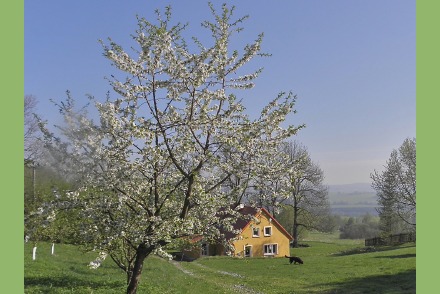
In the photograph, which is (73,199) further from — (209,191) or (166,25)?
(166,25)

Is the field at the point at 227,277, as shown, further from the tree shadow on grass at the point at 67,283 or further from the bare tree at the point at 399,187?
the bare tree at the point at 399,187

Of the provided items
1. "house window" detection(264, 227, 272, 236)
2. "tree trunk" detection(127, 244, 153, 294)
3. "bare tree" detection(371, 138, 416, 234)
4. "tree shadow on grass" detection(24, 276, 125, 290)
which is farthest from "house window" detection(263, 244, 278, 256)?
"tree trunk" detection(127, 244, 153, 294)

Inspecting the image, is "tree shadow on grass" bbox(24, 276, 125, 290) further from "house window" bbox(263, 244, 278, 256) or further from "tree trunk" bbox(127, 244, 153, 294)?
"house window" bbox(263, 244, 278, 256)

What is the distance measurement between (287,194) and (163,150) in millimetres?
3333

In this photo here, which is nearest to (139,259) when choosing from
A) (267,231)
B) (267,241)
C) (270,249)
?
(267,241)

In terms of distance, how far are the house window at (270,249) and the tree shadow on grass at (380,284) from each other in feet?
94.5

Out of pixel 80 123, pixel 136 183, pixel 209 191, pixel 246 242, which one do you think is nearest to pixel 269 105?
pixel 209 191

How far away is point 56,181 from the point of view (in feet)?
36.3

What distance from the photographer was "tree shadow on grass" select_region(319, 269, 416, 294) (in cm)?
2367

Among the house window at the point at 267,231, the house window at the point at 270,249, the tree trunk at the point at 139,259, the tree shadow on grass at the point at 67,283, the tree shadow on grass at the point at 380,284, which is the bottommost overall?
the house window at the point at 270,249

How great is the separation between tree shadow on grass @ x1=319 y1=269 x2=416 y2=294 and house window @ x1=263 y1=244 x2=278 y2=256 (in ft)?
94.5

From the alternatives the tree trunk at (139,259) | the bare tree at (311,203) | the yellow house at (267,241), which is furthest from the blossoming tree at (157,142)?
the bare tree at (311,203)

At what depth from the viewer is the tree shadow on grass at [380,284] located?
932 inches

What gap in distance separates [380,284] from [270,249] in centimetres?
3236
